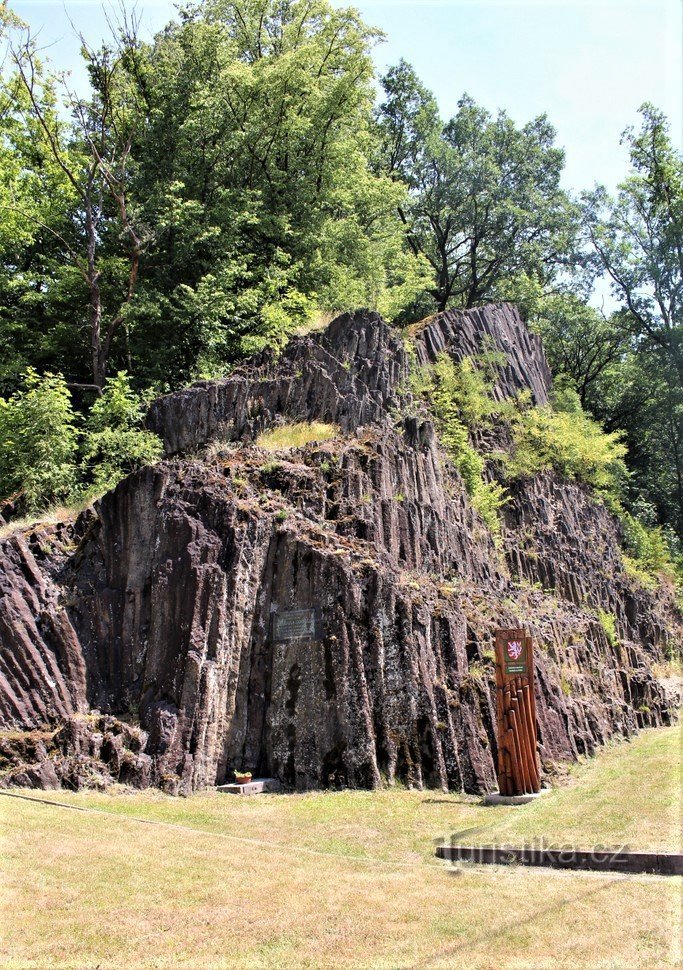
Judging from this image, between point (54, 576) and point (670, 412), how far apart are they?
1103 inches

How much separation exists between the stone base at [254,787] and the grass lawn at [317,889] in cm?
75

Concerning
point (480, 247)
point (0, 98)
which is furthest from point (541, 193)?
point (0, 98)

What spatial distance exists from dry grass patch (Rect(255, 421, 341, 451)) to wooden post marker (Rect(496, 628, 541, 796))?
6408 mm

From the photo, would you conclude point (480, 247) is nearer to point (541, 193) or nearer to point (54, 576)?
point (541, 193)

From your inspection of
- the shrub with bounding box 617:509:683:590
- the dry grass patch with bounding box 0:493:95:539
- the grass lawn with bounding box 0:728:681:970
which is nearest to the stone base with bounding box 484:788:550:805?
the grass lawn with bounding box 0:728:681:970

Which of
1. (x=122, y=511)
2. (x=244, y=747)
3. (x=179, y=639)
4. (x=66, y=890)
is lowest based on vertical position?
(x=66, y=890)

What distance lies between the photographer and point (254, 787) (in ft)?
41.4

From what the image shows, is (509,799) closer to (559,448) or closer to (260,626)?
(260,626)

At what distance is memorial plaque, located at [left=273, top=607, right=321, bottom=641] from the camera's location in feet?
45.6

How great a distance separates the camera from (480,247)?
38719mm

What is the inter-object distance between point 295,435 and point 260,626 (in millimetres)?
4917

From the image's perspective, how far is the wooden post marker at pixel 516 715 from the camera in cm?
1220

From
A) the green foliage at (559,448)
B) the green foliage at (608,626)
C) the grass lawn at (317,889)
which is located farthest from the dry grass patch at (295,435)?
the green foliage at (608,626)

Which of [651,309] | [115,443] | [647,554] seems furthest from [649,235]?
[115,443]
